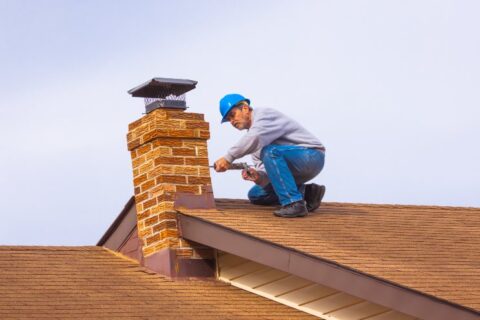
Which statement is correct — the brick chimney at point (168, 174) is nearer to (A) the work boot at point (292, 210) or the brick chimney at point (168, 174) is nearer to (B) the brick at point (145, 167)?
(B) the brick at point (145, 167)

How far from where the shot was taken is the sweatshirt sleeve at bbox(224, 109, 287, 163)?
13.0m

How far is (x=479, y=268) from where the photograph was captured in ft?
39.5

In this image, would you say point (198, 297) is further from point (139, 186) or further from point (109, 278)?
point (139, 186)

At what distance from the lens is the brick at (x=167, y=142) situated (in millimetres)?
13375

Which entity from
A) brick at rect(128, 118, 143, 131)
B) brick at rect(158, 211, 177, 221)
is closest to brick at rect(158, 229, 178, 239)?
brick at rect(158, 211, 177, 221)

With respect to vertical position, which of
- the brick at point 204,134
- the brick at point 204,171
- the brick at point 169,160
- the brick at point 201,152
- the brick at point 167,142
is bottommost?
the brick at point 204,171

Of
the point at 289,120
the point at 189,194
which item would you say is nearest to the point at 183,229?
the point at 189,194

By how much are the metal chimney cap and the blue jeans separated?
3.89 ft

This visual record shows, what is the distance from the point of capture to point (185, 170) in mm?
13406

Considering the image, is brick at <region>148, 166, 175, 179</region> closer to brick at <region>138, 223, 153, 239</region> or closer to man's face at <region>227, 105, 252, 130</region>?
A: brick at <region>138, 223, 153, 239</region>

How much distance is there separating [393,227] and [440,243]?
2.50 feet

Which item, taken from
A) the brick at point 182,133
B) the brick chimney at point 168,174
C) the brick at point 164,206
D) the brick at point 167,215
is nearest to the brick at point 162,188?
the brick chimney at point 168,174

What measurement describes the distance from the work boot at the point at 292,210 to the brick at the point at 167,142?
1.24 meters

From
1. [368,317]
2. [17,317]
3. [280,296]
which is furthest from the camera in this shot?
[280,296]
